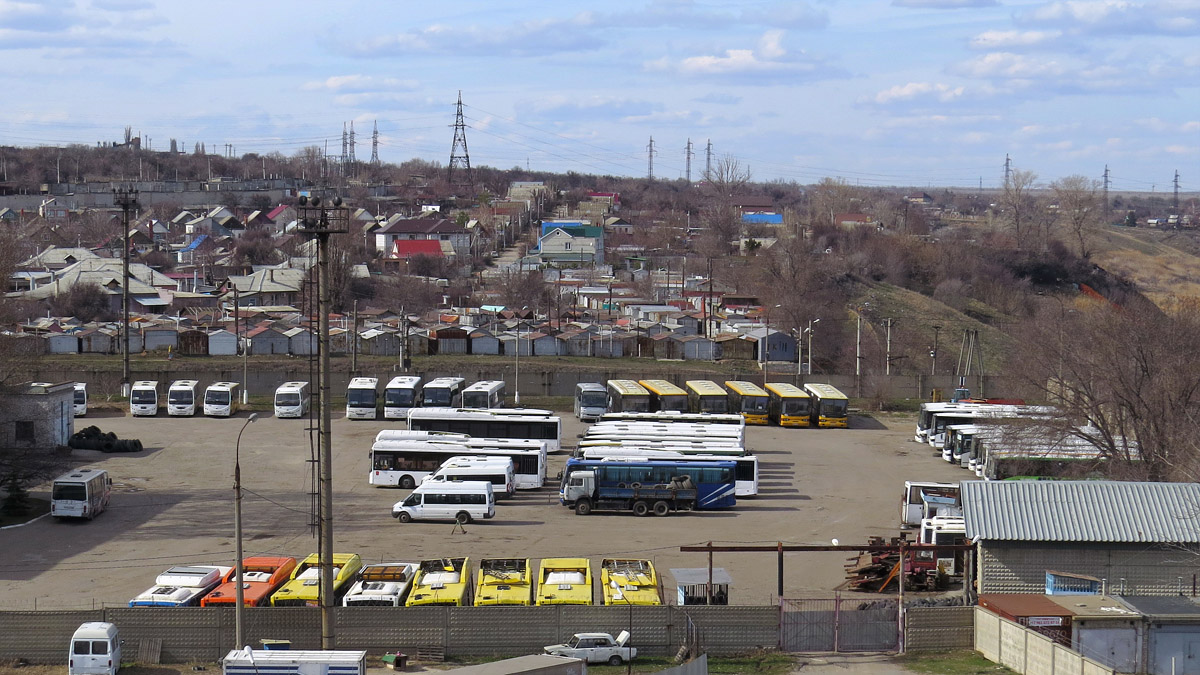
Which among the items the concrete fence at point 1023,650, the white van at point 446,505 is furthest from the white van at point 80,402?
the concrete fence at point 1023,650

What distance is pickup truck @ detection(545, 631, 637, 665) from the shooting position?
40.0ft

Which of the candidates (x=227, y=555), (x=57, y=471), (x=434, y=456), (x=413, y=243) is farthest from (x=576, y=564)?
(x=413, y=243)

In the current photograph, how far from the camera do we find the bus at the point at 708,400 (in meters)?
28.0

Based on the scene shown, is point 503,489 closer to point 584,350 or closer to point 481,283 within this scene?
point 584,350

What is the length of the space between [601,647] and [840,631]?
2.68 metres

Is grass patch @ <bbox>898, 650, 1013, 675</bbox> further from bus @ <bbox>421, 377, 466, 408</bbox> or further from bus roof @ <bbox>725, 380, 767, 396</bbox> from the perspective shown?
bus @ <bbox>421, 377, 466, 408</bbox>

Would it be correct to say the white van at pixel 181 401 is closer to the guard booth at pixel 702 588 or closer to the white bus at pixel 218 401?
the white bus at pixel 218 401

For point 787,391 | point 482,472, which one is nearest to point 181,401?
point 482,472

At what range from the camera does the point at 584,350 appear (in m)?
37.6

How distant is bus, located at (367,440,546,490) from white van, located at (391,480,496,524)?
243cm

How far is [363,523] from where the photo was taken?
18.6 meters

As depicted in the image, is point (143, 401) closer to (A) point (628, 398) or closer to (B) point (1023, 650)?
(A) point (628, 398)

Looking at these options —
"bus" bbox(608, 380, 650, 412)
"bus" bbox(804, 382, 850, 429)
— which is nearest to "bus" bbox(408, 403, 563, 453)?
"bus" bbox(608, 380, 650, 412)

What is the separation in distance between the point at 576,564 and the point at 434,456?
769 cm
